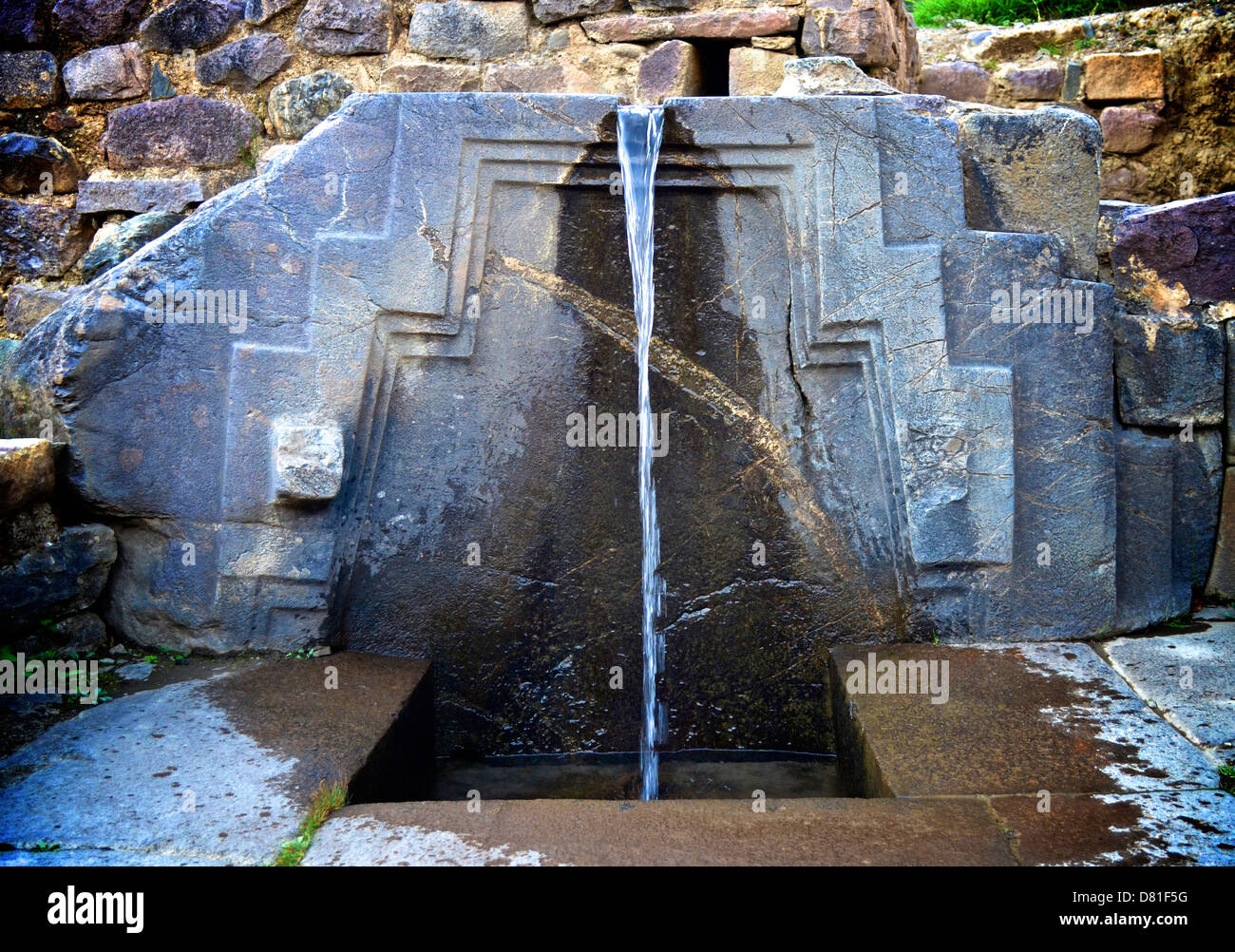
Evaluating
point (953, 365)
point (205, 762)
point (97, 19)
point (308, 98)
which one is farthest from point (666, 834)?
point (97, 19)

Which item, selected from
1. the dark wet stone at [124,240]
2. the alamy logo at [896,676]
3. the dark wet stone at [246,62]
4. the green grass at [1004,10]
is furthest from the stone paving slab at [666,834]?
the green grass at [1004,10]

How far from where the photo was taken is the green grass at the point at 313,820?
1.97m

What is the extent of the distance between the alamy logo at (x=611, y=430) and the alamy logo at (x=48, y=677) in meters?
1.52

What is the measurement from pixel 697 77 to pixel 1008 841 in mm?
3003

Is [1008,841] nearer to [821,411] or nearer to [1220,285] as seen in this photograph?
[821,411]

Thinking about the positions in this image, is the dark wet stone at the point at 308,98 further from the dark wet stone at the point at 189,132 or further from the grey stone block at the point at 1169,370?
the grey stone block at the point at 1169,370

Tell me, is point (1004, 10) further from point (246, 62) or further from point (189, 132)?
point (189, 132)

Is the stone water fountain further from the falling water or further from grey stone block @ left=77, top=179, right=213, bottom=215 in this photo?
grey stone block @ left=77, top=179, right=213, bottom=215

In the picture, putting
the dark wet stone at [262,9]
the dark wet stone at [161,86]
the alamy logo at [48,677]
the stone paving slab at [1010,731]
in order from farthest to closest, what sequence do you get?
the dark wet stone at [161,86] < the dark wet stone at [262,9] < the alamy logo at [48,677] < the stone paving slab at [1010,731]

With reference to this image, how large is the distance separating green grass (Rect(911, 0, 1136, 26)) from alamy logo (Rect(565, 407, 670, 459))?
12.1ft

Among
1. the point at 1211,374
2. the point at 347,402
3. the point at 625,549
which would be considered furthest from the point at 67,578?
the point at 1211,374

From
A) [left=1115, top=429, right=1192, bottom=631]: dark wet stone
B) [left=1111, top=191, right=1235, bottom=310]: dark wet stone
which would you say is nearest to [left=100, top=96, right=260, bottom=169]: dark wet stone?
[left=1111, top=191, right=1235, bottom=310]: dark wet stone

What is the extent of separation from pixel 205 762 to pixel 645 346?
170 centimetres

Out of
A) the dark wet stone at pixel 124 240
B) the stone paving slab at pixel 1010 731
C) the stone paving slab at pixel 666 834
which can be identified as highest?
the dark wet stone at pixel 124 240
